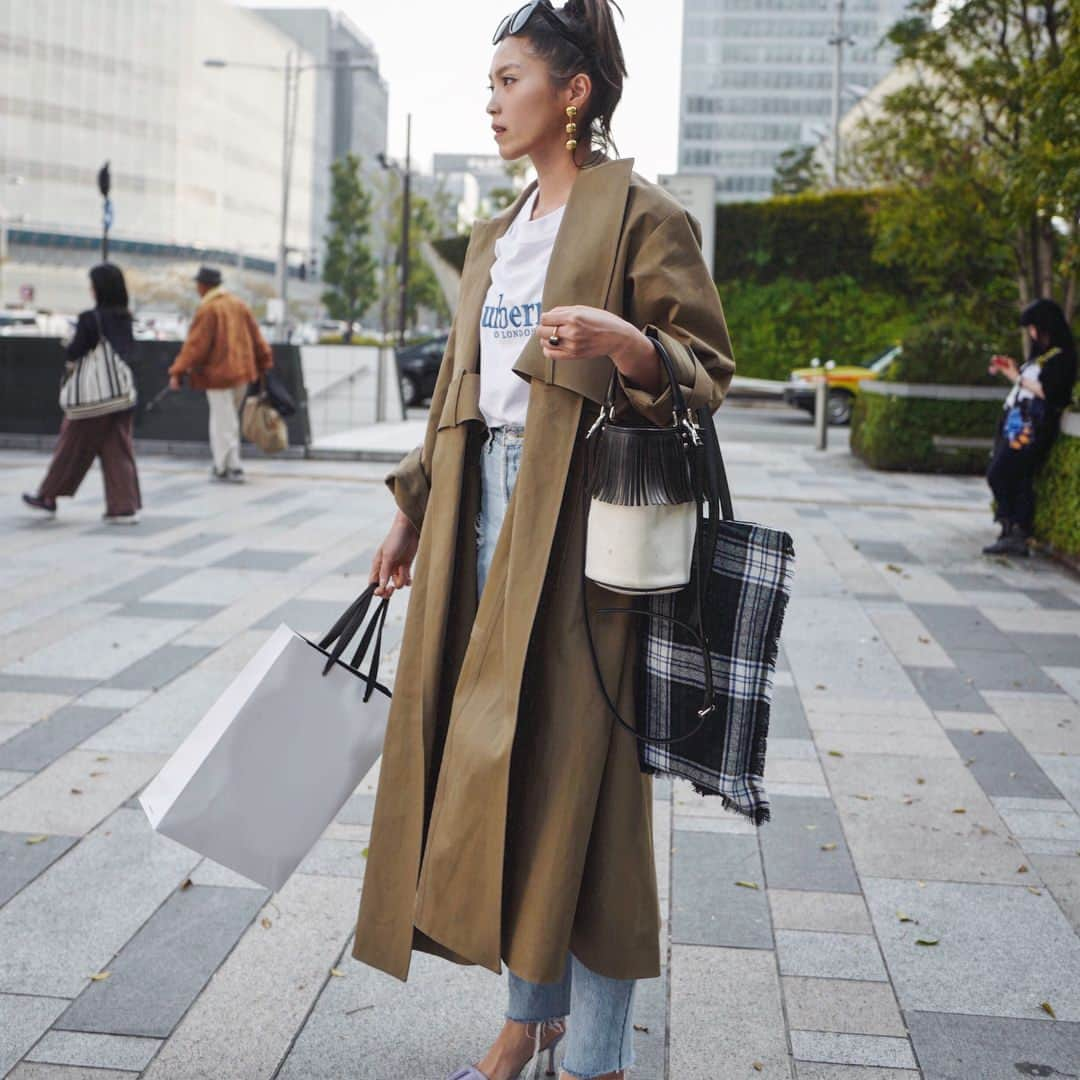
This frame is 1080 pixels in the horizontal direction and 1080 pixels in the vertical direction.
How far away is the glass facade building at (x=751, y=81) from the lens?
143 metres

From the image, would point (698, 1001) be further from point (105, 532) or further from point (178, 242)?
point (178, 242)

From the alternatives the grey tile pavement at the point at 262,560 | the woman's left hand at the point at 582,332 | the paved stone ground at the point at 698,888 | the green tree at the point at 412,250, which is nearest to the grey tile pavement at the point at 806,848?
the paved stone ground at the point at 698,888

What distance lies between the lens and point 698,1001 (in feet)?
9.56

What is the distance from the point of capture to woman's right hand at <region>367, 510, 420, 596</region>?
2.60 meters

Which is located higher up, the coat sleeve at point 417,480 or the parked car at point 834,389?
the parked car at point 834,389

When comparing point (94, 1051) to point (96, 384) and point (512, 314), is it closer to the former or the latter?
point (512, 314)

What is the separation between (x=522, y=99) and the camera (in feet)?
7.45

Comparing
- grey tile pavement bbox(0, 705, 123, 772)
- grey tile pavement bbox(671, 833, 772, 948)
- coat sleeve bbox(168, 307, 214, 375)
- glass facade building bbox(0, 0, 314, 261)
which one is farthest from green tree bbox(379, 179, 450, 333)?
grey tile pavement bbox(671, 833, 772, 948)

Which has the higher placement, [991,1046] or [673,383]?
[673,383]

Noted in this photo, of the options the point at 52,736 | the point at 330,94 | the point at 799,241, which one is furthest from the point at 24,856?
the point at 330,94

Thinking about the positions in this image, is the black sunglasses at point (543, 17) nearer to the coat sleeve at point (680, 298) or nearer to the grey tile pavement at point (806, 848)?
the coat sleeve at point (680, 298)

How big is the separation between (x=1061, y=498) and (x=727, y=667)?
7.53 m

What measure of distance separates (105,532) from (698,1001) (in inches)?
276

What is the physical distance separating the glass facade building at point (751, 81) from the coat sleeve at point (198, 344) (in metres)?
136
